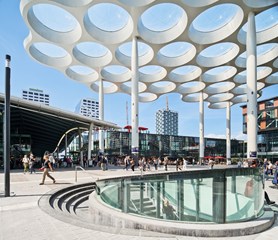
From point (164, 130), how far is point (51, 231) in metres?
174

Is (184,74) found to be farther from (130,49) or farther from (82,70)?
(82,70)

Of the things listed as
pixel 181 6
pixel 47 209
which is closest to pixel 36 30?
pixel 181 6

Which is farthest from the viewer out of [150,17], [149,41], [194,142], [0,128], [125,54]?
[194,142]

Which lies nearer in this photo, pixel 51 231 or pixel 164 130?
pixel 51 231

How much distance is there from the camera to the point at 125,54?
37.0 m

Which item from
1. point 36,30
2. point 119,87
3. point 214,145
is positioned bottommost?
point 214,145

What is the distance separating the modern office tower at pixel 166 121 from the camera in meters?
177

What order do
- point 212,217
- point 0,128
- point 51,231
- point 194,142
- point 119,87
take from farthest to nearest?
1. point 194,142
2. point 119,87
3. point 0,128
4. point 212,217
5. point 51,231

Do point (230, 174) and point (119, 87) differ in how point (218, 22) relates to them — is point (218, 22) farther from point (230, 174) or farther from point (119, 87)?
point (230, 174)

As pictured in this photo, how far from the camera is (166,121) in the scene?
17825 centimetres

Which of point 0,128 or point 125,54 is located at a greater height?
point 125,54

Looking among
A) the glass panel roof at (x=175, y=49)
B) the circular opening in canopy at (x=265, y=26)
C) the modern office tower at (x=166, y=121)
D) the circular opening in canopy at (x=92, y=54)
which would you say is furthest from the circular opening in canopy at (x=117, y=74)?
the modern office tower at (x=166, y=121)

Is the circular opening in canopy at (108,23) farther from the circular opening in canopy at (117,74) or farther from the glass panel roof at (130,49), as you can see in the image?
the circular opening in canopy at (117,74)

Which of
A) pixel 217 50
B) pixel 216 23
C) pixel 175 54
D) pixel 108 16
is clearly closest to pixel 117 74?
pixel 175 54
